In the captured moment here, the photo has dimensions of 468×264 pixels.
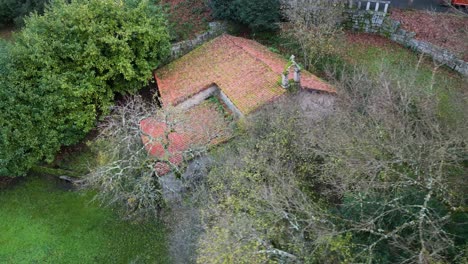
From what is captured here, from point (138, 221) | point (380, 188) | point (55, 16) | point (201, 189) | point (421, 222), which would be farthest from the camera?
point (55, 16)

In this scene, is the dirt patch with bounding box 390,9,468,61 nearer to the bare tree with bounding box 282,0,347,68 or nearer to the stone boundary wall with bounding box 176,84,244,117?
the bare tree with bounding box 282,0,347,68

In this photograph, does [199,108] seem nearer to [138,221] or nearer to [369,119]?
[138,221]

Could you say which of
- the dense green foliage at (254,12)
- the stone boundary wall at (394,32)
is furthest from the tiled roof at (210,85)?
Result: the stone boundary wall at (394,32)

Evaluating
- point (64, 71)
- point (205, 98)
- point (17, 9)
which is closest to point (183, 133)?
point (205, 98)

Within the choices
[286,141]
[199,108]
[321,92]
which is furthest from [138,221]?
[321,92]

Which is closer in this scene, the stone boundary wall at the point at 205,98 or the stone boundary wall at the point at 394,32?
the stone boundary wall at the point at 205,98

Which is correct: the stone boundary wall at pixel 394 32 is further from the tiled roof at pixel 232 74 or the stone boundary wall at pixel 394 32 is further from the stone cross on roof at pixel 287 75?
the stone cross on roof at pixel 287 75

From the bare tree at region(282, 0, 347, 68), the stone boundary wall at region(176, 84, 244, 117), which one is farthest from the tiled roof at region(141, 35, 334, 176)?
the bare tree at region(282, 0, 347, 68)
